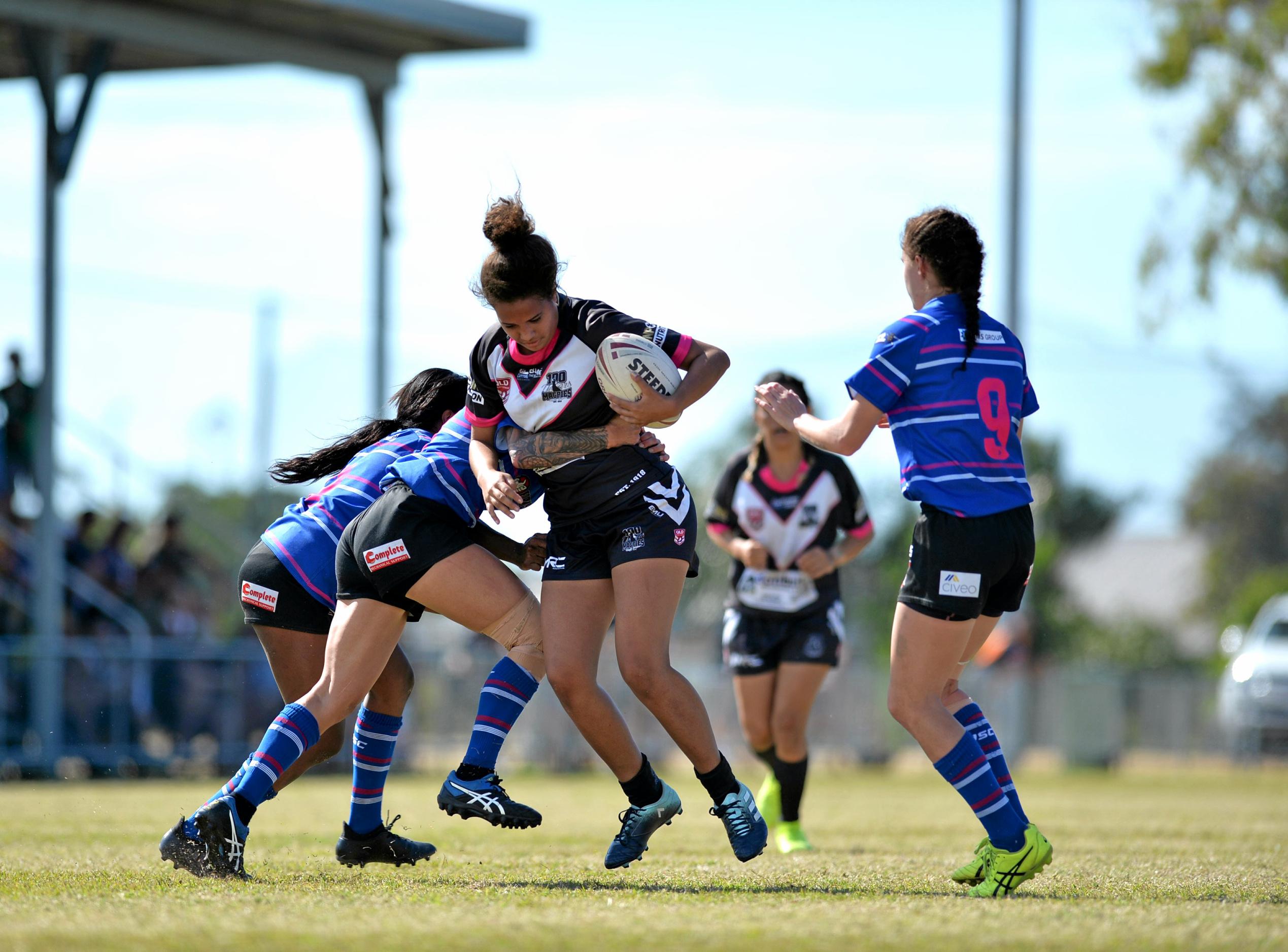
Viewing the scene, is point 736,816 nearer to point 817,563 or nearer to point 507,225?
point 507,225

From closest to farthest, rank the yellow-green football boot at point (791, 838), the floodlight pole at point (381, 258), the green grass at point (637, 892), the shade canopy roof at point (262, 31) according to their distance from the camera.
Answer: the green grass at point (637, 892) < the yellow-green football boot at point (791, 838) < the shade canopy roof at point (262, 31) < the floodlight pole at point (381, 258)

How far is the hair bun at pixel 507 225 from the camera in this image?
18.2 feet

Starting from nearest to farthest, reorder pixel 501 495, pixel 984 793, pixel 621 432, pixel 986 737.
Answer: pixel 984 793, pixel 501 495, pixel 621 432, pixel 986 737

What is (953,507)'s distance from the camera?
5406mm

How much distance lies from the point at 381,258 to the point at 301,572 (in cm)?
1320

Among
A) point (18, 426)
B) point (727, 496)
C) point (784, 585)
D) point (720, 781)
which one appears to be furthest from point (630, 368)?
point (18, 426)

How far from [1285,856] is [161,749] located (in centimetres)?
1148

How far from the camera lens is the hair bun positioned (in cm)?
554

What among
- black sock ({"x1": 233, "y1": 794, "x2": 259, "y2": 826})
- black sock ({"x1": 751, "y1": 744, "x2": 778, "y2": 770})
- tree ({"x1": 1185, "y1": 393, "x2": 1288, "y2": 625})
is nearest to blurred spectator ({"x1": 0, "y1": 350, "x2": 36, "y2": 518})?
black sock ({"x1": 751, "y1": 744, "x2": 778, "y2": 770})

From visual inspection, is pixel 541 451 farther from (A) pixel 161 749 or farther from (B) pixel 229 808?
(A) pixel 161 749

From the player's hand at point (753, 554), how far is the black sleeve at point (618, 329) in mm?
2869

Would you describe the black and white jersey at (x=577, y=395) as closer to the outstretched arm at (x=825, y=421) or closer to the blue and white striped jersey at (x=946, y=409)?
the outstretched arm at (x=825, y=421)

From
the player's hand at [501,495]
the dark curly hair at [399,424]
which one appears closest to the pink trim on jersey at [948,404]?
the player's hand at [501,495]

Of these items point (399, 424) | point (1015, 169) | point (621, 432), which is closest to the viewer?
point (621, 432)
